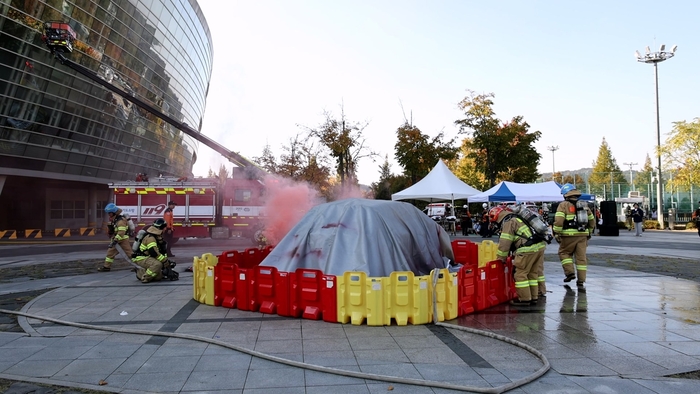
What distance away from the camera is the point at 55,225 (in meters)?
35.4

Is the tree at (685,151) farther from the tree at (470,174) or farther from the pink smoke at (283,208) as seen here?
the pink smoke at (283,208)

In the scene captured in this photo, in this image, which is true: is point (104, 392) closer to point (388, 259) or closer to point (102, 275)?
point (388, 259)

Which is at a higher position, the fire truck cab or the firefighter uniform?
the fire truck cab

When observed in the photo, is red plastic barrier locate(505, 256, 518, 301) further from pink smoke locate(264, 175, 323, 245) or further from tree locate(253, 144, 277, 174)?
tree locate(253, 144, 277, 174)

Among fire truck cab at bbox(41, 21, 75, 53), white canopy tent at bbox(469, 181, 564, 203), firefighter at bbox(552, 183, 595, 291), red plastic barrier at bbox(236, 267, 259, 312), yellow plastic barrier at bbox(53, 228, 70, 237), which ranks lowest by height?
yellow plastic barrier at bbox(53, 228, 70, 237)

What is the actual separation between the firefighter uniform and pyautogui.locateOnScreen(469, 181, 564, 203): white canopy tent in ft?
50.1

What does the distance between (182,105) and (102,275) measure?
36703 mm

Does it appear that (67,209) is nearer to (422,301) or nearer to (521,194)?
(521,194)

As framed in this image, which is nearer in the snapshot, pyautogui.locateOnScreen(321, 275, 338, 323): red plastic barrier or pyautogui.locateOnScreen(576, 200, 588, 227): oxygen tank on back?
pyautogui.locateOnScreen(321, 275, 338, 323): red plastic barrier

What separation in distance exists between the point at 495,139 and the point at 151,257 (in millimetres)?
26804

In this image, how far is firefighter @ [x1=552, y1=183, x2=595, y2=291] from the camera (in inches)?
330

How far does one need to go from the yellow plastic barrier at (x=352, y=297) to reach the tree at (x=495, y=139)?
91.8ft

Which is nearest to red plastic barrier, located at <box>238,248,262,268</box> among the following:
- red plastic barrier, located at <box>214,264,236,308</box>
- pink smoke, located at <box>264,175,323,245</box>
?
red plastic barrier, located at <box>214,264,236,308</box>

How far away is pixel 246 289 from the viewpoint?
6.93 meters
